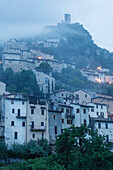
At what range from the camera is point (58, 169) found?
120 feet

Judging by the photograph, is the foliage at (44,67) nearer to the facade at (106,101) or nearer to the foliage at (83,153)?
the facade at (106,101)

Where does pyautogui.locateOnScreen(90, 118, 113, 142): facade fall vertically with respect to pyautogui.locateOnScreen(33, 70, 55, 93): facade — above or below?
below

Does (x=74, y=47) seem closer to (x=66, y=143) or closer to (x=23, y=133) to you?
(x=23, y=133)

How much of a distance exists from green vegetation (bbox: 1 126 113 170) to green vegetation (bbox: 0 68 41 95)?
1887 inches

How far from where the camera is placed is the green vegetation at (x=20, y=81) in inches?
3474

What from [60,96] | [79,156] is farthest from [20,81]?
[79,156]

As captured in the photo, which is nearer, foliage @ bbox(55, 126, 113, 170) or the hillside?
foliage @ bbox(55, 126, 113, 170)

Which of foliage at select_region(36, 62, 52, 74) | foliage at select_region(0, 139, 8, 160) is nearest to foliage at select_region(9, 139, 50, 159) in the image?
foliage at select_region(0, 139, 8, 160)

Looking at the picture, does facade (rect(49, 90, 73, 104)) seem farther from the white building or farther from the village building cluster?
the white building

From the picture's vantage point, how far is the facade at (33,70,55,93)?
95.2 metres

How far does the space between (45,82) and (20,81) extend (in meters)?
7.60

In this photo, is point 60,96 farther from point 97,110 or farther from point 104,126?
point 104,126

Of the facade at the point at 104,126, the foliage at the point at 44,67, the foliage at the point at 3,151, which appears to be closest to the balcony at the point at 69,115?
the facade at the point at 104,126

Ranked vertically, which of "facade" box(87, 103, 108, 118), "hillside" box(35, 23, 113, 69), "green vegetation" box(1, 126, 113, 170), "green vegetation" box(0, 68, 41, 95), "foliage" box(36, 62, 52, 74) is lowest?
"green vegetation" box(1, 126, 113, 170)
